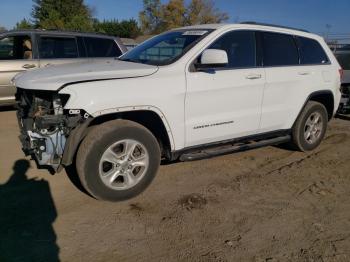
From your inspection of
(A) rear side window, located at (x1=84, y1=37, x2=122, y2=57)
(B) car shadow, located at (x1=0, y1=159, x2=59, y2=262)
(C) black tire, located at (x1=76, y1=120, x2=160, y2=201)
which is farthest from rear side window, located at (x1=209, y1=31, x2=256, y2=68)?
(A) rear side window, located at (x1=84, y1=37, x2=122, y2=57)

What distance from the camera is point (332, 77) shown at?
19.6ft

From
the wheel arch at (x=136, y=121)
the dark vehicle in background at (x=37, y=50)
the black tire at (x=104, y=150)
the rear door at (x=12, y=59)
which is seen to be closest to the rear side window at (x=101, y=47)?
the dark vehicle in background at (x=37, y=50)

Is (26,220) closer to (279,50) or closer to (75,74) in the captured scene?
(75,74)

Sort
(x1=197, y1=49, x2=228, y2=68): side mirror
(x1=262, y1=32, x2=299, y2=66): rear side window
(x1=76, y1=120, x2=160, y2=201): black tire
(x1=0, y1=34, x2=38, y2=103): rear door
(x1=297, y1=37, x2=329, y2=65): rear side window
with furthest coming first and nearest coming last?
Answer: 1. (x1=0, y1=34, x2=38, y2=103): rear door
2. (x1=297, y1=37, x2=329, y2=65): rear side window
3. (x1=262, y1=32, x2=299, y2=66): rear side window
4. (x1=197, y1=49, x2=228, y2=68): side mirror
5. (x1=76, y1=120, x2=160, y2=201): black tire

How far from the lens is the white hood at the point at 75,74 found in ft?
12.2

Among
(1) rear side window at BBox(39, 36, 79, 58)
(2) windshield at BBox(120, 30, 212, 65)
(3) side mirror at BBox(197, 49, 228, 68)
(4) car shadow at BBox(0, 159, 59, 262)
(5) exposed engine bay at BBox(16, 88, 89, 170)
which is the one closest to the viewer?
(4) car shadow at BBox(0, 159, 59, 262)

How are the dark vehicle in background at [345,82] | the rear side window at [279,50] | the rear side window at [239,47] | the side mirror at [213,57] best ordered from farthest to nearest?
1. the dark vehicle in background at [345,82]
2. the rear side window at [279,50]
3. the rear side window at [239,47]
4. the side mirror at [213,57]

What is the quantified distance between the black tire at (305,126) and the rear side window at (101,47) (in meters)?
4.65

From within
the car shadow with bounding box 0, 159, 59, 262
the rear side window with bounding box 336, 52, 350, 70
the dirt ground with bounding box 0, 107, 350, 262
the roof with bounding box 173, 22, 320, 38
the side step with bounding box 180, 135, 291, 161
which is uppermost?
the roof with bounding box 173, 22, 320, 38

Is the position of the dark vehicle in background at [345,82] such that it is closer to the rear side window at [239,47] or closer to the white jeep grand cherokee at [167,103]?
the white jeep grand cherokee at [167,103]

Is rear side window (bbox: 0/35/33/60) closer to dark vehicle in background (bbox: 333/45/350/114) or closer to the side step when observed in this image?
the side step

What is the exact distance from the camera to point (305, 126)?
19.2 ft

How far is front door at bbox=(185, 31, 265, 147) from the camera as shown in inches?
173

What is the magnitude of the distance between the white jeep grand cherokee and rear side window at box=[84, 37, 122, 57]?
3537 mm
